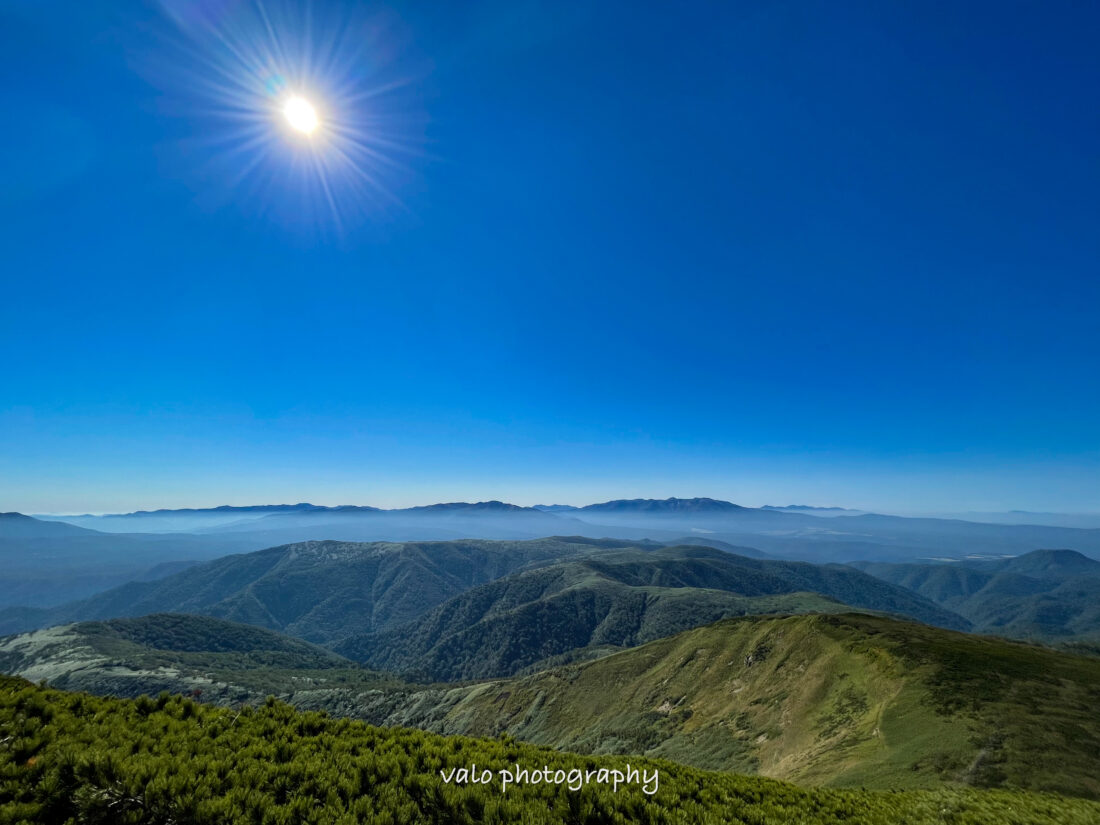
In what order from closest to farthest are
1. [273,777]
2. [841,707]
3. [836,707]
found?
[273,777] → [841,707] → [836,707]

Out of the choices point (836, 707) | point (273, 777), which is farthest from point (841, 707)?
point (273, 777)

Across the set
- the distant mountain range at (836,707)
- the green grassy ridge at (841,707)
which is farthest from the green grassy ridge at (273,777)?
the green grassy ridge at (841,707)

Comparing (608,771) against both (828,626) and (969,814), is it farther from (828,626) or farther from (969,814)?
(828,626)

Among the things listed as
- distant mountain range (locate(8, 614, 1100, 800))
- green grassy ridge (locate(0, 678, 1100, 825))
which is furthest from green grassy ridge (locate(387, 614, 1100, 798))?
green grassy ridge (locate(0, 678, 1100, 825))

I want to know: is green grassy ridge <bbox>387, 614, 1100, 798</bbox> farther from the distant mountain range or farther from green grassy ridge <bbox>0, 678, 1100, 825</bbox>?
green grassy ridge <bbox>0, 678, 1100, 825</bbox>

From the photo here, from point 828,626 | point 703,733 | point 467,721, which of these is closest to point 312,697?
point 467,721

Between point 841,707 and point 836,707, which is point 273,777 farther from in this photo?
point 836,707

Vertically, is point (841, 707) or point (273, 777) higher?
point (273, 777)

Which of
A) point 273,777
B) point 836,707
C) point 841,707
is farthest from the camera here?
point 836,707
